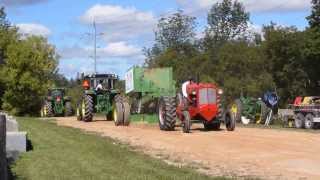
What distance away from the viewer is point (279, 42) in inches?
2410

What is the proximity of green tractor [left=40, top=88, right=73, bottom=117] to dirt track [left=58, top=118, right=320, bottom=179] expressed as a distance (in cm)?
2434

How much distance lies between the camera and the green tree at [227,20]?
96.6 meters

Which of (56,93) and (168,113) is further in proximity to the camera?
(56,93)

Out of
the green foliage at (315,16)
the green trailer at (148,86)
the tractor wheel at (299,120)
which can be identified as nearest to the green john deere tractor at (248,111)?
the tractor wheel at (299,120)

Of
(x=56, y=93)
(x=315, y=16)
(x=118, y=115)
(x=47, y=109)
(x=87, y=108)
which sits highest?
(x=315, y=16)

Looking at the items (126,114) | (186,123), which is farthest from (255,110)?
(186,123)

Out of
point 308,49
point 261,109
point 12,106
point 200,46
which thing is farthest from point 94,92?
point 200,46

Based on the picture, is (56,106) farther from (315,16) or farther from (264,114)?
(315,16)

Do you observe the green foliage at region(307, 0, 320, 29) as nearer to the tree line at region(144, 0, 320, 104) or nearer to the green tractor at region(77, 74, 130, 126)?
the tree line at region(144, 0, 320, 104)

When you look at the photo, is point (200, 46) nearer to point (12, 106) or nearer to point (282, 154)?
point (12, 106)

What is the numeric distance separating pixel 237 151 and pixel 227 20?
81617 millimetres

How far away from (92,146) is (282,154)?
5.02 meters

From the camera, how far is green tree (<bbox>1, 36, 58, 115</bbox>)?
163 ft

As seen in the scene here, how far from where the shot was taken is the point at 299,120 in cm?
3416
